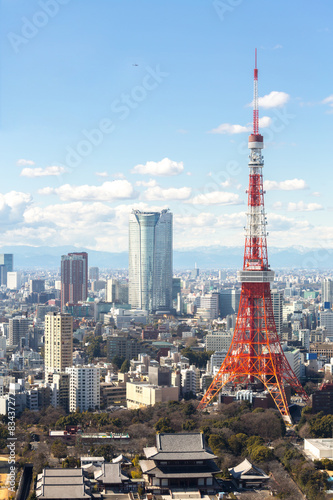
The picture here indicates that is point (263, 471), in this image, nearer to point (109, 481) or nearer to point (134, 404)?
point (109, 481)

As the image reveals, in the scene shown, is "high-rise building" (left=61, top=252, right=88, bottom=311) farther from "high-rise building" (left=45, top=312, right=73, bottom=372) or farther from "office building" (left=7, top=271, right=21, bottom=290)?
"high-rise building" (left=45, top=312, right=73, bottom=372)

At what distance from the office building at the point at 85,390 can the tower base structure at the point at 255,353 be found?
8.78ft

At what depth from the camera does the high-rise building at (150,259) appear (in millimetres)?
53719

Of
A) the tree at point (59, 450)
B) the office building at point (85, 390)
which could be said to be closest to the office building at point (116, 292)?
the office building at point (85, 390)

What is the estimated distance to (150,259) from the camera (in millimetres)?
54344

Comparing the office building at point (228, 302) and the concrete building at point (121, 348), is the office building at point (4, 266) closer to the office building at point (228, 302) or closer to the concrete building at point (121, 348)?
the office building at point (228, 302)

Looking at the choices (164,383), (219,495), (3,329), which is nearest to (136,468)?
(219,495)

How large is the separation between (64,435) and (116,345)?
12.1 metres

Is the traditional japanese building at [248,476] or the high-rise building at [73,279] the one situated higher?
the high-rise building at [73,279]

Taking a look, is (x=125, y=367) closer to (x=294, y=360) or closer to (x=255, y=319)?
(x=294, y=360)

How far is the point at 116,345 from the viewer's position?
27.5 m

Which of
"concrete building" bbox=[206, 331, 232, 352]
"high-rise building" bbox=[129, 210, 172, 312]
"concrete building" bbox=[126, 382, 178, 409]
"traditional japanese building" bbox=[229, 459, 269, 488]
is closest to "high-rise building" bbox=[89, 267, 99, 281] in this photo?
"high-rise building" bbox=[129, 210, 172, 312]

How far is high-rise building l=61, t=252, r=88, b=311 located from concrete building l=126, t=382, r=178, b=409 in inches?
1351

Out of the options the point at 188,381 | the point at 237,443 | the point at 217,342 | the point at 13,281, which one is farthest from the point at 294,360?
the point at 13,281
